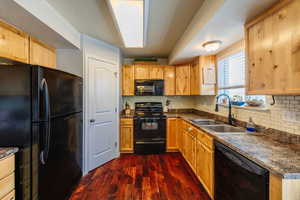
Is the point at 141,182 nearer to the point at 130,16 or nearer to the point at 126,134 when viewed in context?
the point at 126,134

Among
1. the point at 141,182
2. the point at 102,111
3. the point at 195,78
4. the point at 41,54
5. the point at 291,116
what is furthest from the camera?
the point at 195,78

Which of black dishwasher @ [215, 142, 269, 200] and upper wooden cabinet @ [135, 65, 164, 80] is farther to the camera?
upper wooden cabinet @ [135, 65, 164, 80]

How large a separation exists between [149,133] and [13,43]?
2644 millimetres

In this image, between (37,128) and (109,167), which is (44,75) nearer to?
(37,128)

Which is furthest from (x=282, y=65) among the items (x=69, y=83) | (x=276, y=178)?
(x=69, y=83)

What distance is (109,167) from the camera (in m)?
2.66

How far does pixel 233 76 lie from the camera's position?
237 cm

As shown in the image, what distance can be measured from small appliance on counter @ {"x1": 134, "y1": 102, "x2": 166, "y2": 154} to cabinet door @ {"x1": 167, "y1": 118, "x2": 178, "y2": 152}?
0.10 meters

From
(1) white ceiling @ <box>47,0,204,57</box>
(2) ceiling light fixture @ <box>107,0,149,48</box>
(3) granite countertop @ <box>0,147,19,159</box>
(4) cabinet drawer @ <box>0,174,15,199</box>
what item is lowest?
(4) cabinet drawer @ <box>0,174,15,199</box>

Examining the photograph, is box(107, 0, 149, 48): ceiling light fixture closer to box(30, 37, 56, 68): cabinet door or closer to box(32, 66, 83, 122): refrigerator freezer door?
box(32, 66, 83, 122): refrigerator freezer door

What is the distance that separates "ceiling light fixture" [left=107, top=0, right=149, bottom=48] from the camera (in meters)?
1.38

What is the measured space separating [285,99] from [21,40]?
9.93ft

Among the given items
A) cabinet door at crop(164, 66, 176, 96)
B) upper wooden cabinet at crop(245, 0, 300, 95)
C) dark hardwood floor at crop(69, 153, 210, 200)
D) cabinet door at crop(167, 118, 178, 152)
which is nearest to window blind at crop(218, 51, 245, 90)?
upper wooden cabinet at crop(245, 0, 300, 95)

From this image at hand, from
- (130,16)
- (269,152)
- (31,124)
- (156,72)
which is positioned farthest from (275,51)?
(156,72)
